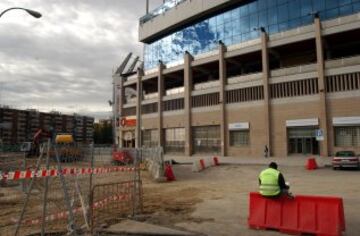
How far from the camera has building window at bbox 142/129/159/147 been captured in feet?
228

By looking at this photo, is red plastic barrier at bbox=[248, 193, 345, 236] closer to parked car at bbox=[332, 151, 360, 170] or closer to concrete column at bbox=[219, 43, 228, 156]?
parked car at bbox=[332, 151, 360, 170]

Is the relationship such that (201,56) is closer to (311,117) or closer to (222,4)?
(222,4)

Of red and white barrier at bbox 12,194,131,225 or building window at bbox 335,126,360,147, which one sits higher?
building window at bbox 335,126,360,147

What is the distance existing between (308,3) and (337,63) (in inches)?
368

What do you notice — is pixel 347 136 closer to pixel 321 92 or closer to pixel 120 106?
pixel 321 92

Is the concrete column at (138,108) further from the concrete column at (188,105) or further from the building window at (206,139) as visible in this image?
the building window at (206,139)

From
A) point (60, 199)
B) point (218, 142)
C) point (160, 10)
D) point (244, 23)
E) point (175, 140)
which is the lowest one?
point (60, 199)

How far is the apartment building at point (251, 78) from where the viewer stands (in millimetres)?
44000

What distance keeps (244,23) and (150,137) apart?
1012 inches

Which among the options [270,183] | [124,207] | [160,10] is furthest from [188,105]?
[270,183]

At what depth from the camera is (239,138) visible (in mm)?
54188

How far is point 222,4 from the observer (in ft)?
192

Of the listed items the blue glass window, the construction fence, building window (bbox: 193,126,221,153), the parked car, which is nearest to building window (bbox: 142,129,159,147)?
building window (bbox: 193,126,221,153)

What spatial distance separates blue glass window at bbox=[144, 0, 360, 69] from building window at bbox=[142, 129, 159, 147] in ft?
38.8
